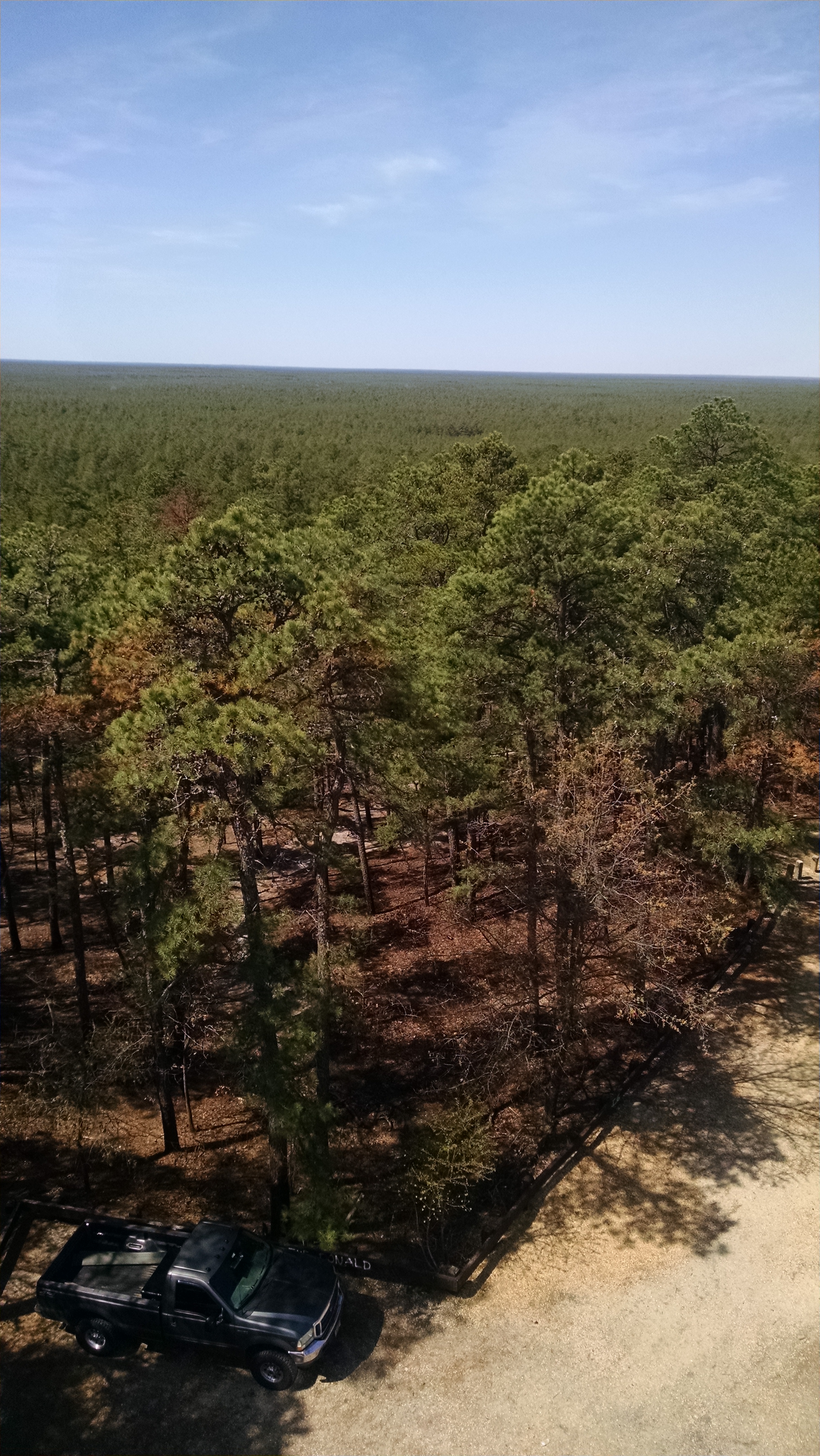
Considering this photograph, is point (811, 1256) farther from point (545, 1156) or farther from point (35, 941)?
point (35, 941)

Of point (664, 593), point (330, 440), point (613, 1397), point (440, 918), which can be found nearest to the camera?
point (613, 1397)

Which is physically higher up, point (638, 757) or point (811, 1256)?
point (638, 757)

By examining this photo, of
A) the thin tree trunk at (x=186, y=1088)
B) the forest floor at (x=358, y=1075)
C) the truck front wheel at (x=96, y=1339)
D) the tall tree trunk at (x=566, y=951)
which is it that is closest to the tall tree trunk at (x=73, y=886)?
the forest floor at (x=358, y=1075)

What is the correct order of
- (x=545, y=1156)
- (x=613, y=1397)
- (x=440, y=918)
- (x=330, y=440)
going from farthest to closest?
(x=330, y=440) → (x=440, y=918) → (x=545, y=1156) → (x=613, y=1397)

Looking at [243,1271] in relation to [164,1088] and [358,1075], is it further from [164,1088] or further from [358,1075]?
[358,1075]

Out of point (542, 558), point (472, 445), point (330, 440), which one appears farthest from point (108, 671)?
point (330, 440)

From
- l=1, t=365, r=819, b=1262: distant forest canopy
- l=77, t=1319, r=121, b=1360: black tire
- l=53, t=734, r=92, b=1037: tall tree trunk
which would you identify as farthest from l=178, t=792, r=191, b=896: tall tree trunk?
l=77, t=1319, r=121, b=1360: black tire

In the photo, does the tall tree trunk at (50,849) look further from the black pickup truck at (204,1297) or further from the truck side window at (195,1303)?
the truck side window at (195,1303)
